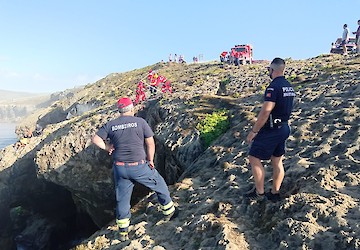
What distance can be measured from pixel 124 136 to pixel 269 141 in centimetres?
262

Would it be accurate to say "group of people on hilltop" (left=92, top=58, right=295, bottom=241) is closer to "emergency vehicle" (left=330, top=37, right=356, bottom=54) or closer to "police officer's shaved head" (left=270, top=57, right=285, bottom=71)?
"police officer's shaved head" (left=270, top=57, right=285, bottom=71)

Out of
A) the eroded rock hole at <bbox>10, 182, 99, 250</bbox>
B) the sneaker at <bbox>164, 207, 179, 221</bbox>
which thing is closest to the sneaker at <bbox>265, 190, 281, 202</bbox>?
the sneaker at <bbox>164, 207, 179, 221</bbox>

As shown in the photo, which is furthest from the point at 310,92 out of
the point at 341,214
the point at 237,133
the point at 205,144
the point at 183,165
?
the point at 341,214

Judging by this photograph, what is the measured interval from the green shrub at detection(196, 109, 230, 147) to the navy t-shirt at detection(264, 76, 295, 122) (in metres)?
5.52

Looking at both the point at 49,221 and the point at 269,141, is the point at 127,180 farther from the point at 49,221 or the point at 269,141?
the point at 49,221

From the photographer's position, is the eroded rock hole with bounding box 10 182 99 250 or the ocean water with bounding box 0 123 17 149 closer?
the eroded rock hole with bounding box 10 182 99 250

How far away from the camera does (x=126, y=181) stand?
19.6ft

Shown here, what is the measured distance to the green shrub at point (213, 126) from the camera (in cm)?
1102

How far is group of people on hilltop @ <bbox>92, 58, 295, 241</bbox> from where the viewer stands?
5383 mm

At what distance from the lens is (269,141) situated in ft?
18.1

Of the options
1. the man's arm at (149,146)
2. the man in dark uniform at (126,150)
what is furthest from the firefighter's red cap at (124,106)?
the man's arm at (149,146)

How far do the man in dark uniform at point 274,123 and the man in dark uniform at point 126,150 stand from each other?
2.00 metres

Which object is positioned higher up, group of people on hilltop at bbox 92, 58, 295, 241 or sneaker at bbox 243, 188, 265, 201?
group of people on hilltop at bbox 92, 58, 295, 241

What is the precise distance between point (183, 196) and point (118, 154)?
7.82ft
